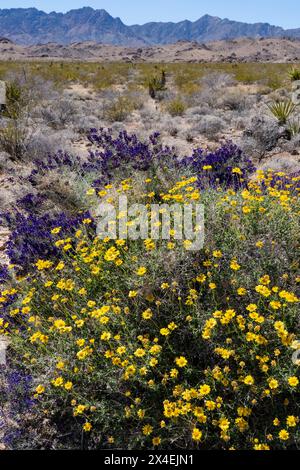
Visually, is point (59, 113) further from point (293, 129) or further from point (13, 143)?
point (293, 129)

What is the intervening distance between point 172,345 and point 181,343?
0.22 ft

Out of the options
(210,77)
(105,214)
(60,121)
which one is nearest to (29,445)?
(105,214)

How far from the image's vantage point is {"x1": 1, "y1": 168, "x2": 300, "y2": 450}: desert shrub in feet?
7.82

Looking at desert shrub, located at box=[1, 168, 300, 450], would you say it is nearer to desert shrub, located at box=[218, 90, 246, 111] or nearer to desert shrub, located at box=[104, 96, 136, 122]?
desert shrub, located at box=[104, 96, 136, 122]

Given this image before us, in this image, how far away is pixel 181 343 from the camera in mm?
2814

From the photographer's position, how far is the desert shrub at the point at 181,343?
2.38 metres

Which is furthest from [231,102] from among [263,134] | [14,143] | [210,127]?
[14,143]

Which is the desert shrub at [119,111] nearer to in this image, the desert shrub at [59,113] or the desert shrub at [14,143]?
the desert shrub at [59,113]

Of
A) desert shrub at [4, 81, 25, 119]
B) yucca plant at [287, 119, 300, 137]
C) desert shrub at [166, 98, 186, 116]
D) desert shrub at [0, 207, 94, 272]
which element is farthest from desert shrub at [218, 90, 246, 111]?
desert shrub at [0, 207, 94, 272]

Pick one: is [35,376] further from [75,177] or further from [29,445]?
[75,177]

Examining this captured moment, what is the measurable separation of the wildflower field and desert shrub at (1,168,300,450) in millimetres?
11

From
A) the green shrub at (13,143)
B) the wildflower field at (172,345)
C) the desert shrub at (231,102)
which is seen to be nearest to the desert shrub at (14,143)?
the green shrub at (13,143)

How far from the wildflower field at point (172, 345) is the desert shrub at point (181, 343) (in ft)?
0.04

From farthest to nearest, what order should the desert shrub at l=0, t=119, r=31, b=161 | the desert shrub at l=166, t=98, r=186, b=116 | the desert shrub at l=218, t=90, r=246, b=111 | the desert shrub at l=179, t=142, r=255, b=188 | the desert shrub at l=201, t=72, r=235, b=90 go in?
the desert shrub at l=201, t=72, r=235, b=90, the desert shrub at l=218, t=90, r=246, b=111, the desert shrub at l=166, t=98, r=186, b=116, the desert shrub at l=0, t=119, r=31, b=161, the desert shrub at l=179, t=142, r=255, b=188
